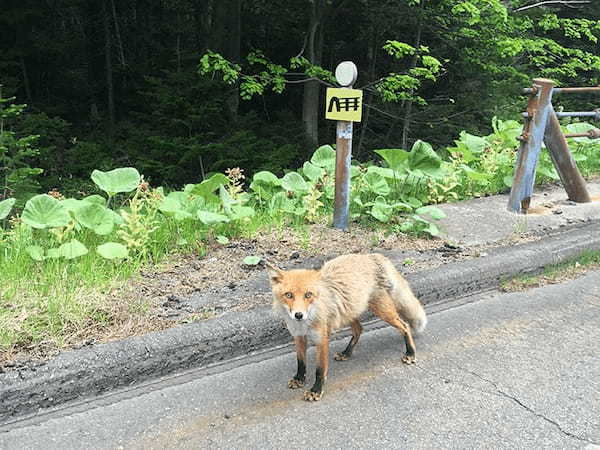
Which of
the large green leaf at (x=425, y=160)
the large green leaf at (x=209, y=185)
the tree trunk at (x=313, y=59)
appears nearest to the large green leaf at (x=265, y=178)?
the large green leaf at (x=209, y=185)

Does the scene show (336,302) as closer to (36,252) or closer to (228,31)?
(36,252)

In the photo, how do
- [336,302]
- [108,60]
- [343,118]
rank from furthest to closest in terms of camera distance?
1. [108,60]
2. [343,118]
3. [336,302]

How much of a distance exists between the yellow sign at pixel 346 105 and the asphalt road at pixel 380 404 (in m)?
1.87

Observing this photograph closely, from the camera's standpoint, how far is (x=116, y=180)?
423cm

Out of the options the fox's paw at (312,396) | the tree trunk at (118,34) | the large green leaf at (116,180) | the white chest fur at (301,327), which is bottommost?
the fox's paw at (312,396)

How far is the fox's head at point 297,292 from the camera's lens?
2377mm

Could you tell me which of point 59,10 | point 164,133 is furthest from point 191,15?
point 164,133


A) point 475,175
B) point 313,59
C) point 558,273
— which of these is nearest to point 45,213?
point 558,273

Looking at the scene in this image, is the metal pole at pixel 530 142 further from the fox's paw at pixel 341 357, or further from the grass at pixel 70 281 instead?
the fox's paw at pixel 341 357

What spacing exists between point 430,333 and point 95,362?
1.98 meters

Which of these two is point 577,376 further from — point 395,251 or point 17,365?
point 17,365

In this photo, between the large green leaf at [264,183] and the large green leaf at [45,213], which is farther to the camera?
the large green leaf at [264,183]

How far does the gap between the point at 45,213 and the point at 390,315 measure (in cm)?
247

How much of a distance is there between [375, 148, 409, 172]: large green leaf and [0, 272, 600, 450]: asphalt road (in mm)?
2500
